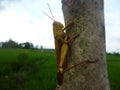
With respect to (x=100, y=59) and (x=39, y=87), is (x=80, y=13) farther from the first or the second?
(x=39, y=87)

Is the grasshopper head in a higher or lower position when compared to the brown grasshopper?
higher

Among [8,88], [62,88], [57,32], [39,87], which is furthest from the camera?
[8,88]

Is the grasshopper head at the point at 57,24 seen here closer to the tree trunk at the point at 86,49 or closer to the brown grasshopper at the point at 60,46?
the brown grasshopper at the point at 60,46

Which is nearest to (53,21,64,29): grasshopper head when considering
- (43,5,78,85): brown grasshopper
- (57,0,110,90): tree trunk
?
(43,5,78,85): brown grasshopper

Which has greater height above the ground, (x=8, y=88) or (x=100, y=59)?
(x=100, y=59)

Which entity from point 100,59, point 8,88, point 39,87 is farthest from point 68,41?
point 8,88

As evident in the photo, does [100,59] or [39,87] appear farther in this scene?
[39,87]

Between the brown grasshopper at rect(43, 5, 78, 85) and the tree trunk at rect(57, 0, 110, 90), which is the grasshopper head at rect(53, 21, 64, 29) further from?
the tree trunk at rect(57, 0, 110, 90)

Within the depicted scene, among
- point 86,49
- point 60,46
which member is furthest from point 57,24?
point 86,49
